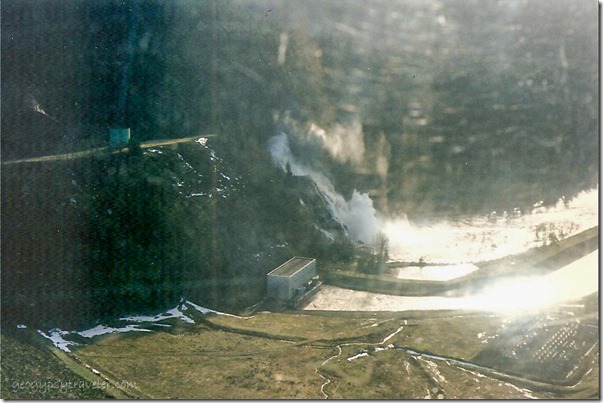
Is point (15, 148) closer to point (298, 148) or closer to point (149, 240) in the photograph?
point (149, 240)

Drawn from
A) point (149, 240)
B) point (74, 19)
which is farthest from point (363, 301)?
point (74, 19)

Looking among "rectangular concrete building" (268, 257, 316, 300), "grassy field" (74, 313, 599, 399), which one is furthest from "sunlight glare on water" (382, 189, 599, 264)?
"grassy field" (74, 313, 599, 399)

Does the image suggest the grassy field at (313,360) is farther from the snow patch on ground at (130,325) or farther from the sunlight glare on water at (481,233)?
the sunlight glare on water at (481,233)

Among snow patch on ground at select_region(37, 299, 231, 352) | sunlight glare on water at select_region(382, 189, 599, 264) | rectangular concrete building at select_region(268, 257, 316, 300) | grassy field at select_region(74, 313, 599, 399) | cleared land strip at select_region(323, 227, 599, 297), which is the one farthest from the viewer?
sunlight glare on water at select_region(382, 189, 599, 264)

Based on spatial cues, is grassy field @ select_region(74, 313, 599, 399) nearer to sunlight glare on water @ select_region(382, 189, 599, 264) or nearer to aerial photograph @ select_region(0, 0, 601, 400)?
aerial photograph @ select_region(0, 0, 601, 400)

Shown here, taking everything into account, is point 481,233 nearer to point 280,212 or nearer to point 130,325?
point 280,212

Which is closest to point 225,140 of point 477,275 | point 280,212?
point 280,212
